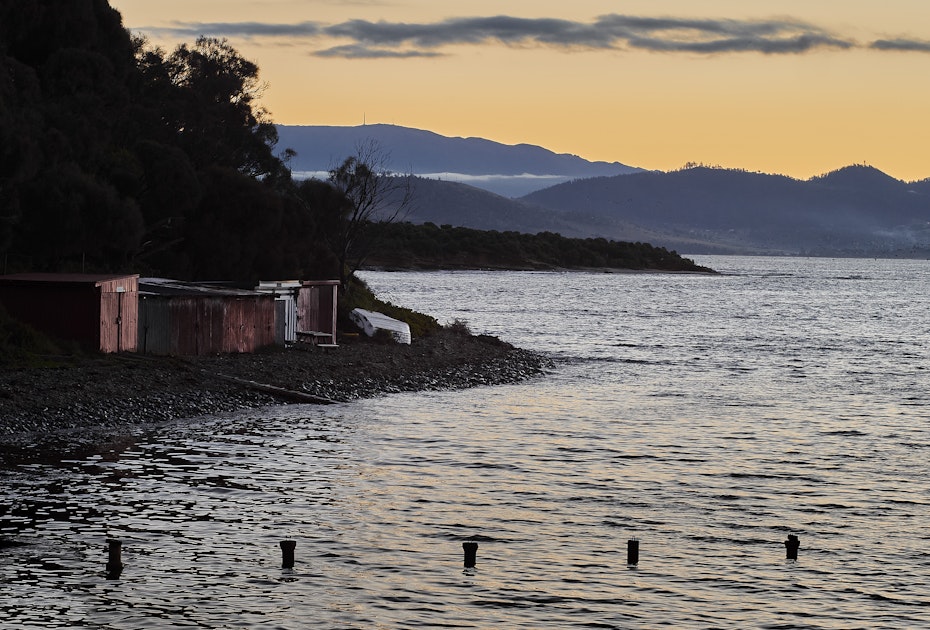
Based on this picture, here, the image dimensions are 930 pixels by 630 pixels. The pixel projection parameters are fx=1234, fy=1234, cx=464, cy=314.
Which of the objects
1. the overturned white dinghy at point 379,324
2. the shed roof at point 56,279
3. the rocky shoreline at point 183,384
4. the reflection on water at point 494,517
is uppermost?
the shed roof at point 56,279

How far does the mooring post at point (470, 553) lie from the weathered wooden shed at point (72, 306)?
76.4 feet

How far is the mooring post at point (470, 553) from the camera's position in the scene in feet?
63.3

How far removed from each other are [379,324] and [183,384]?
20096 mm

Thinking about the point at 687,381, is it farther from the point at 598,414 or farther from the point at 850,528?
the point at 850,528

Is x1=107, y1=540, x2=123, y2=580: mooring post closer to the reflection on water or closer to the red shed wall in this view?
the reflection on water

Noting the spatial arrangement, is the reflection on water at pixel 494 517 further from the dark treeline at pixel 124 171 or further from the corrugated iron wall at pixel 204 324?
the dark treeline at pixel 124 171

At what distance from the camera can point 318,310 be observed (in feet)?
178

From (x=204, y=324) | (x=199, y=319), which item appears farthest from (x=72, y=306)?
(x=204, y=324)

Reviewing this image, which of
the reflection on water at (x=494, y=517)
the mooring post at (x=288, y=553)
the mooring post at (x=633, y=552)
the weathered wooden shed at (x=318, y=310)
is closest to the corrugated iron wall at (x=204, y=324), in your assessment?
the weathered wooden shed at (x=318, y=310)

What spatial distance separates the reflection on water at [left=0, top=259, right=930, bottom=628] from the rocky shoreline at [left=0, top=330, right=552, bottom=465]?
1527 millimetres

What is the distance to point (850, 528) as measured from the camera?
2305 centimetres

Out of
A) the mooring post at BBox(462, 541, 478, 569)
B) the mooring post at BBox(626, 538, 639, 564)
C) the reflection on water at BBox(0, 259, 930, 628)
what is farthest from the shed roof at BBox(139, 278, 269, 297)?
the mooring post at BBox(626, 538, 639, 564)

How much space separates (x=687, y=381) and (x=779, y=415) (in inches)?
442

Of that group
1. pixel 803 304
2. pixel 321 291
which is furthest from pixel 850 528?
pixel 803 304
